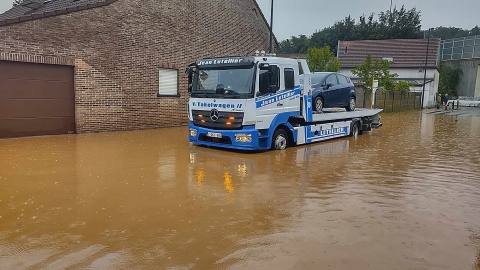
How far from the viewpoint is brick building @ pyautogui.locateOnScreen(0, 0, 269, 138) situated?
41.7ft

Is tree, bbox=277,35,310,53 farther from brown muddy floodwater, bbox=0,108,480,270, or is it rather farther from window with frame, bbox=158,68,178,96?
brown muddy floodwater, bbox=0,108,480,270

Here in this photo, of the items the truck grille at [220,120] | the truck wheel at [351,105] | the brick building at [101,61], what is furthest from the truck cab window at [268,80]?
the brick building at [101,61]

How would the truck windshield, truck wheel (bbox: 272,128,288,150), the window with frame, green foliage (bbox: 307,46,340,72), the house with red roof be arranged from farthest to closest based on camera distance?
1. the house with red roof
2. green foliage (bbox: 307,46,340,72)
3. the window with frame
4. truck wheel (bbox: 272,128,288,150)
5. the truck windshield

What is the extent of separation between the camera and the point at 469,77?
56.7 m

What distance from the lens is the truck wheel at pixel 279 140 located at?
1116 centimetres

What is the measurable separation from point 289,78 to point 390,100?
25.2 meters

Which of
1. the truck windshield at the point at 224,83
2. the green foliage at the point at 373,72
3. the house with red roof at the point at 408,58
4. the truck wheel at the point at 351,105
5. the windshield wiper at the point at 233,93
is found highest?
the house with red roof at the point at 408,58

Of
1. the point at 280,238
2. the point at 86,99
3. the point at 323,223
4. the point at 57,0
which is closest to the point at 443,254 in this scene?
the point at 323,223

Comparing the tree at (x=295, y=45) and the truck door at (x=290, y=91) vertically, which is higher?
the tree at (x=295, y=45)

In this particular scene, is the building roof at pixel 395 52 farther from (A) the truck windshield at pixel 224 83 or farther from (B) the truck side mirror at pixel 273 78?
(A) the truck windshield at pixel 224 83

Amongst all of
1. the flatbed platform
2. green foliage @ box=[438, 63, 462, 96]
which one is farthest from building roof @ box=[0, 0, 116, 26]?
green foliage @ box=[438, 63, 462, 96]

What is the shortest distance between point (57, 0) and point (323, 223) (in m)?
18.7

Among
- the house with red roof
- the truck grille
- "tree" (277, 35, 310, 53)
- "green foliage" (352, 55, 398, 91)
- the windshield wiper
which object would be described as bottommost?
the truck grille

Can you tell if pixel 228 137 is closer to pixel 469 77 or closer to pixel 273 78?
pixel 273 78
